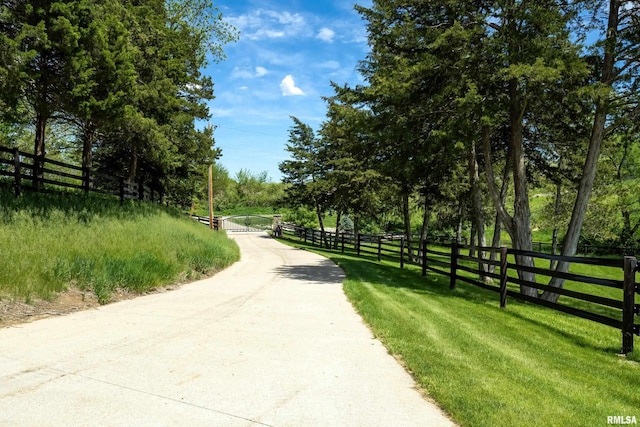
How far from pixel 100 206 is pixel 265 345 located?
37.7 feet

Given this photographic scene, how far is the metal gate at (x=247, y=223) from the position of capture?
53.8m

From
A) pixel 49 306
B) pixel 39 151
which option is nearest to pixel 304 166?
pixel 39 151

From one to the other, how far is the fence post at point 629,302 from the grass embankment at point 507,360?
0.91 ft

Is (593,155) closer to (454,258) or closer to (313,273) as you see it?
(454,258)

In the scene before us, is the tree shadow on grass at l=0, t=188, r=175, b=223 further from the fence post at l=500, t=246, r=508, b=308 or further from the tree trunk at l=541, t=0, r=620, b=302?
the tree trunk at l=541, t=0, r=620, b=302

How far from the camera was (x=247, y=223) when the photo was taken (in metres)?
55.3

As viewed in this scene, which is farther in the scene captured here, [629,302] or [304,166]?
[304,166]

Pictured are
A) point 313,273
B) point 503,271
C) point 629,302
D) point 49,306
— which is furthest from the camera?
point 313,273

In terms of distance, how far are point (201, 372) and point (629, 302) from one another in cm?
601

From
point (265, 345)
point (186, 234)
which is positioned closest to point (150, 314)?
point (265, 345)

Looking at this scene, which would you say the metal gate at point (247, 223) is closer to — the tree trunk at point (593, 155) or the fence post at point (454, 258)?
the fence post at point (454, 258)

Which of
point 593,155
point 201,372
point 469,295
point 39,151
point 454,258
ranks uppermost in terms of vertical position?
point 39,151

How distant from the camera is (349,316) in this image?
7574 mm

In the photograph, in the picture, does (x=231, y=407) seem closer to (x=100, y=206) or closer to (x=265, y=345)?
(x=265, y=345)
